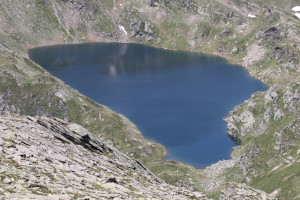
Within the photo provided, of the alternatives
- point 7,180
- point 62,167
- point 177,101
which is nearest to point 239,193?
point 62,167

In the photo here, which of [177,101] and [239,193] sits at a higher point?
[177,101]

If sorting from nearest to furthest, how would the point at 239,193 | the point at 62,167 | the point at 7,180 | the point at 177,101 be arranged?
the point at 7,180
the point at 62,167
the point at 239,193
the point at 177,101

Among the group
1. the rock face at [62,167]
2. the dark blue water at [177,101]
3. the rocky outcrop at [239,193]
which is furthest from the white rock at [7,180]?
the dark blue water at [177,101]

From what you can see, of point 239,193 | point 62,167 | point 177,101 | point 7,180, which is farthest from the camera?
point 177,101

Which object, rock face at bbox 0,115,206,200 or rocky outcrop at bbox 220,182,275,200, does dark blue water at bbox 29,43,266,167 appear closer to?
rocky outcrop at bbox 220,182,275,200

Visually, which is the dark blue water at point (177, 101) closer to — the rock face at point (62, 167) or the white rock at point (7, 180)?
the rock face at point (62, 167)

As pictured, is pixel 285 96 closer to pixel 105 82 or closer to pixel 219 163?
pixel 219 163

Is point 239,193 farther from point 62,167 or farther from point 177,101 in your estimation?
point 177,101

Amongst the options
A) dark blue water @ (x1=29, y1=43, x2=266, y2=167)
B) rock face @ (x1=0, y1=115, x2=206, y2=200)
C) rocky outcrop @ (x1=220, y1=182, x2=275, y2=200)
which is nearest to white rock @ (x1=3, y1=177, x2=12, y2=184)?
rock face @ (x1=0, y1=115, x2=206, y2=200)
